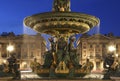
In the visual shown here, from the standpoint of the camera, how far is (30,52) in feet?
393

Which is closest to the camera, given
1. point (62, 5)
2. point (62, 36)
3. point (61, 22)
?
point (61, 22)

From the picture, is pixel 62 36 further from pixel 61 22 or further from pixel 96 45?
pixel 96 45

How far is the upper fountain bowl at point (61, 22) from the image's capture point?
19.0 metres

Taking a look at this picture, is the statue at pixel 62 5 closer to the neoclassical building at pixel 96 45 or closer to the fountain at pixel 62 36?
the fountain at pixel 62 36

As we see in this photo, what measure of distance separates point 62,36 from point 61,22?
1.43 metres

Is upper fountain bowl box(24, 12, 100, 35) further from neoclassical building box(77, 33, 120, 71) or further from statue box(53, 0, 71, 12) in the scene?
neoclassical building box(77, 33, 120, 71)

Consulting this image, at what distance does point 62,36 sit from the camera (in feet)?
67.4

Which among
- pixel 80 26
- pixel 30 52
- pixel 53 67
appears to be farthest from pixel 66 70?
pixel 30 52

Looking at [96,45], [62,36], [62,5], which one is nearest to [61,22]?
[62,36]

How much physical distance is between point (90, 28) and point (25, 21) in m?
3.55

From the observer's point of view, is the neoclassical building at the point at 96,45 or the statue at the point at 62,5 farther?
the neoclassical building at the point at 96,45

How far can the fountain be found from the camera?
19.0 m

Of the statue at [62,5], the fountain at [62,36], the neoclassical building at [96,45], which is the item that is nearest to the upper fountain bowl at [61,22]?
the fountain at [62,36]

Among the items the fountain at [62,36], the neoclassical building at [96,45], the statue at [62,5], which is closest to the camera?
the fountain at [62,36]
